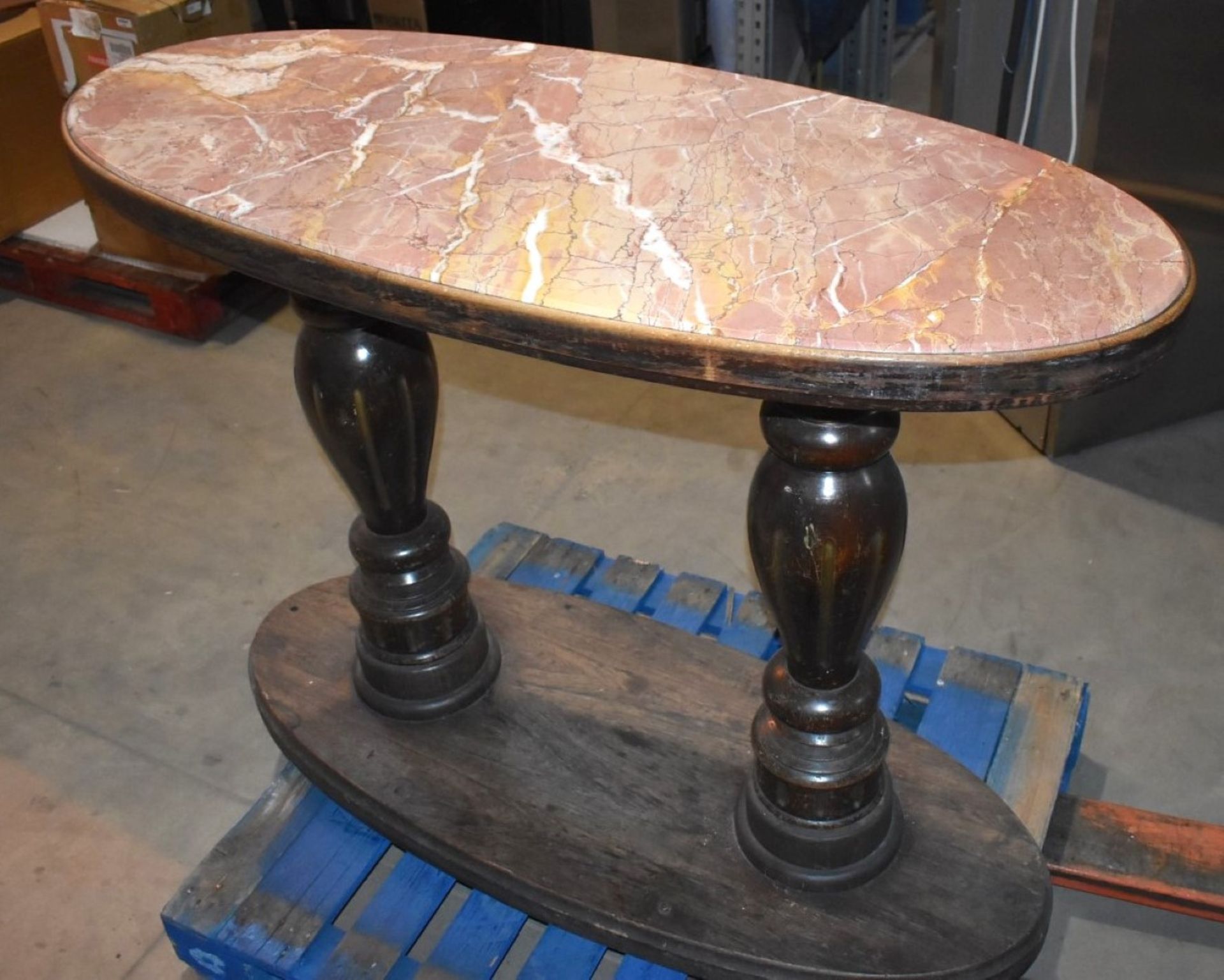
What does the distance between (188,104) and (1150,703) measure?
185cm

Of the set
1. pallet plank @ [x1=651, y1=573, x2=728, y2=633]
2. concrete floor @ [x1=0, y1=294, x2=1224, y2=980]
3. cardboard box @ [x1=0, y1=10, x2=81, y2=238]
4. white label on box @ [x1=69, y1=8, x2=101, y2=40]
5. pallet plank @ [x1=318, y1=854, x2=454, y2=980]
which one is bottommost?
concrete floor @ [x1=0, y1=294, x2=1224, y2=980]

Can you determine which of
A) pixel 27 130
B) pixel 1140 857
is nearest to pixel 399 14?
pixel 27 130

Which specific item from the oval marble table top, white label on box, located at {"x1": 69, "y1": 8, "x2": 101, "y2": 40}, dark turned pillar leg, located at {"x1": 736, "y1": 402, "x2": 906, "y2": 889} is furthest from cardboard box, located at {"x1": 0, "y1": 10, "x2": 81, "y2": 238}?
dark turned pillar leg, located at {"x1": 736, "y1": 402, "x2": 906, "y2": 889}

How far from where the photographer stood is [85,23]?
129 inches

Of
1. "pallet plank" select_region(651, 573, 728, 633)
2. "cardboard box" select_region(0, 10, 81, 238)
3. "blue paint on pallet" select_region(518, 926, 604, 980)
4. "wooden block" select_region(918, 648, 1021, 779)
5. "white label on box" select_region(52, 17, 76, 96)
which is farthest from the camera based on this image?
"cardboard box" select_region(0, 10, 81, 238)

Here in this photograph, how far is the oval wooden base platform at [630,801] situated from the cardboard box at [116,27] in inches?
68.7

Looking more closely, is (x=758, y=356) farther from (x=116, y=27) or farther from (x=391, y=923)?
(x=116, y=27)

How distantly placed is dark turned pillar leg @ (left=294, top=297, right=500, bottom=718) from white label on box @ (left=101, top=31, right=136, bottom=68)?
6.06 ft

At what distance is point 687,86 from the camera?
65.5 inches

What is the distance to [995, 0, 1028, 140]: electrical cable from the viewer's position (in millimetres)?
2715

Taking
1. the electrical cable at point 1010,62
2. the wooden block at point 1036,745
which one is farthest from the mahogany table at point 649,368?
the electrical cable at point 1010,62

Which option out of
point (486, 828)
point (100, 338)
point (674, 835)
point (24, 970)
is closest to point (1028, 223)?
point (674, 835)

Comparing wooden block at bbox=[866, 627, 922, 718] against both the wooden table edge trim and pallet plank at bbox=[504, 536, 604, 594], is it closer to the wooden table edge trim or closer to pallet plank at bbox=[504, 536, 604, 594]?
pallet plank at bbox=[504, 536, 604, 594]

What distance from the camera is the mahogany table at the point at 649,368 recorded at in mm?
1200
